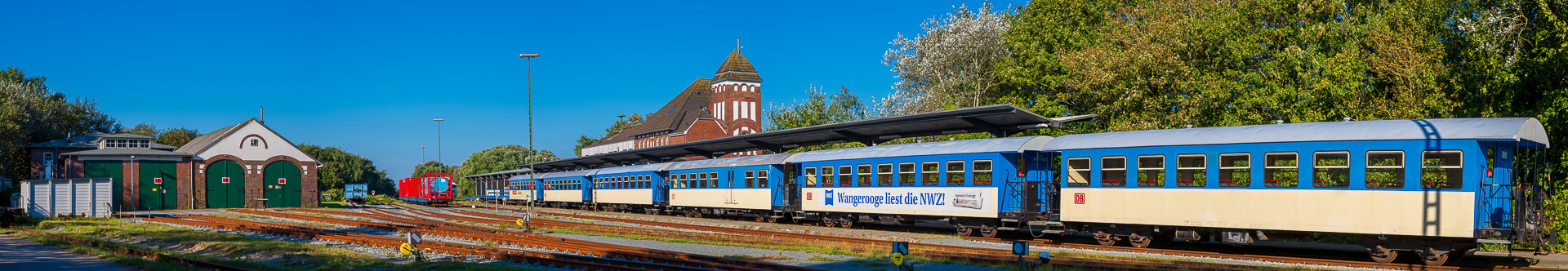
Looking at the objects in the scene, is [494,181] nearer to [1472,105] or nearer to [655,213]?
[655,213]

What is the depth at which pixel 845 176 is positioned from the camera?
26031mm

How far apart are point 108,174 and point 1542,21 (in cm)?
5572

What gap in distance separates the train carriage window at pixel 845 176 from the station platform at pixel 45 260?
15378mm

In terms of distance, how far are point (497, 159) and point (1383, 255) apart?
117 m

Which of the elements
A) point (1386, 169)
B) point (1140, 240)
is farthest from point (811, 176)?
point (1386, 169)

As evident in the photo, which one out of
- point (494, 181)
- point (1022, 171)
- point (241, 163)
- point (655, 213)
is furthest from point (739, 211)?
point (494, 181)

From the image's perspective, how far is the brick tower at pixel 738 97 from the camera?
97.9 m

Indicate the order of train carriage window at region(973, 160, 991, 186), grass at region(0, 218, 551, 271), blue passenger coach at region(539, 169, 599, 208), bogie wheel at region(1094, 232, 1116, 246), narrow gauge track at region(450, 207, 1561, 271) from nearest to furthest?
1. narrow gauge track at region(450, 207, 1561, 271)
2. grass at region(0, 218, 551, 271)
3. bogie wheel at region(1094, 232, 1116, 246)
4. train carriage window at region(973, 160, 991, 186)
5. blue passenger coach at region(539, 169, 599, 208)

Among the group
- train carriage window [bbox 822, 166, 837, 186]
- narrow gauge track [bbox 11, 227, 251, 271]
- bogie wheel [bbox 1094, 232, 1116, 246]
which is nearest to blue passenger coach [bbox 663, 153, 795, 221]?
train carriage window [bbox 822, 166, 837, 186]

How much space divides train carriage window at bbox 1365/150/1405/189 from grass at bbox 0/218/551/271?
13.0 meters

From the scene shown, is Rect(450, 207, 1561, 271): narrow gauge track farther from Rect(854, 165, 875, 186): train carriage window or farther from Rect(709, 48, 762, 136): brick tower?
Rect(709, 48, 762, 136): brick tower

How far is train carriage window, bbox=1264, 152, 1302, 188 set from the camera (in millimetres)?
15961

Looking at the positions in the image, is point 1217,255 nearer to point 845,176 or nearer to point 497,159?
point 845,176

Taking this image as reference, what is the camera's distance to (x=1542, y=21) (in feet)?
58.7
